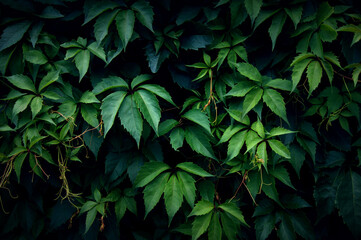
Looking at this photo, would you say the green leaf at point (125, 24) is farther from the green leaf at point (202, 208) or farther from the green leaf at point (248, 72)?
the green leaf at point (202, 208)

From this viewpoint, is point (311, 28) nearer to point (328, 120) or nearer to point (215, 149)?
point (328, 120)

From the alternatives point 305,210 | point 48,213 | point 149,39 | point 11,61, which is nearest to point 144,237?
point 48,213

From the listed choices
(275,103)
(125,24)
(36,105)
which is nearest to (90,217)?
(36,105)

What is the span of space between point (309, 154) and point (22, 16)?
6.50 ft

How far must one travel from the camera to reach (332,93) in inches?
55.2

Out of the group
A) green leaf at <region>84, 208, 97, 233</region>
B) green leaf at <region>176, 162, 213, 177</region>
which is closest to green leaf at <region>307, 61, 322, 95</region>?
green leaf at <region>176, 162, 213, 177</region>

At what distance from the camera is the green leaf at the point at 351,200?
1.39 metres

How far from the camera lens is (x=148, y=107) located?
4.02 ft

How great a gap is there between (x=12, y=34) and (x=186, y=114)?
3.79 feet

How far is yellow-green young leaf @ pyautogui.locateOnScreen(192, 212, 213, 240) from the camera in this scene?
4.10 feet

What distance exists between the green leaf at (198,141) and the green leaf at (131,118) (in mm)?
295

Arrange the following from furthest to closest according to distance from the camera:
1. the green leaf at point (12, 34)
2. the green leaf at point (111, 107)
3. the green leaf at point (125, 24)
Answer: the green leaf at point (12, 34) < the green leaf at point (125, 24) < the green leaf at point (111, 107)

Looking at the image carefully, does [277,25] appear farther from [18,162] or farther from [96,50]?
[18,162]

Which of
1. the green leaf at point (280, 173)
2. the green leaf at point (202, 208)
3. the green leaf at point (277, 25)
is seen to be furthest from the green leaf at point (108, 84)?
the green leaf at point (280, 173)
